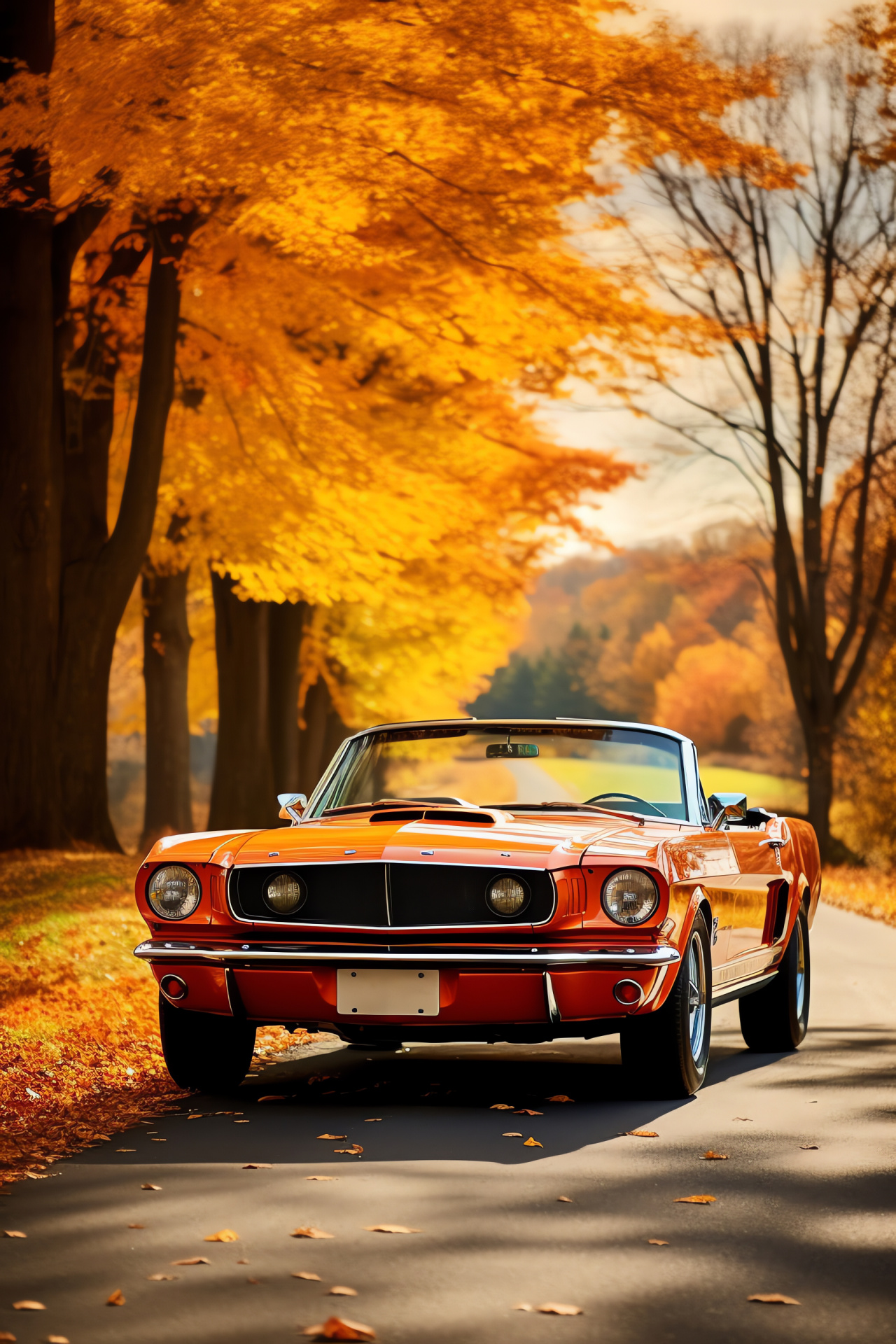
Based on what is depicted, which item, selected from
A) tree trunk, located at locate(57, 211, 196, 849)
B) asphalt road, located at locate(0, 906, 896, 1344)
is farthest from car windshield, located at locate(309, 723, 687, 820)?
tree trunk, located at locate(57, 211, 196, 849)

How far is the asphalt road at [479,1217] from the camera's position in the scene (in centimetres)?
400

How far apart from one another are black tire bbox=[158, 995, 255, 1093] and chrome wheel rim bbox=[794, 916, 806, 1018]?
3.19m

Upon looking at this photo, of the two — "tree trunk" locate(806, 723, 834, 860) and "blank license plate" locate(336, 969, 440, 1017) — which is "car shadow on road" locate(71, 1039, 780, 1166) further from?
"tree trunk" locate(806, 723, 834, 860)

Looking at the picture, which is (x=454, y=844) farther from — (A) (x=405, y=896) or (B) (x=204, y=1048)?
(B) (x=204, y=1048)

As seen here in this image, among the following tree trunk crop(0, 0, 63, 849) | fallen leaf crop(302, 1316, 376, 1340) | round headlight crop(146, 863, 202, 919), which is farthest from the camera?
tree trunk crop(0, 0, 63, 849)

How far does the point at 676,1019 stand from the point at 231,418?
11.9 meters

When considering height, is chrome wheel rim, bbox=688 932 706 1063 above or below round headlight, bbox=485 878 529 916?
below

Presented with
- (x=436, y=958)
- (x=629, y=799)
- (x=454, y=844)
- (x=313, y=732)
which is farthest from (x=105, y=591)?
(x=313, y=732)

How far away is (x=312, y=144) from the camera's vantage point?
12.4m

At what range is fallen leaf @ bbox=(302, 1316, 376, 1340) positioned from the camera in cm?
381

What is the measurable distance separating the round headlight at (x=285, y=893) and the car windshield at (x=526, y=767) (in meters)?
1.19

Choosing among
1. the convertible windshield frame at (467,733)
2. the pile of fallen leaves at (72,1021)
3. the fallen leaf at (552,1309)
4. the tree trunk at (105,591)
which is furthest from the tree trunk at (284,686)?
the fallen leaf at (552,1309)

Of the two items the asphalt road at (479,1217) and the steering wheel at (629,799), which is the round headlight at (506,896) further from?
the steering wheel at (629,799)

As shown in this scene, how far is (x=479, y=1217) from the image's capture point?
4.96 m
